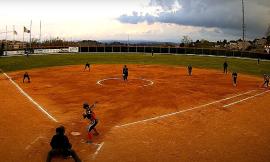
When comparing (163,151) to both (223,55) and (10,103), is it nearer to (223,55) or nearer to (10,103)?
(10,103)

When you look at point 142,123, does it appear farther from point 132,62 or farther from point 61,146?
point 132,62

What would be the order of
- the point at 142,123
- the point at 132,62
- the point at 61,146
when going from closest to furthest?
the point at 61,146, the point at 142,123, the point at 132,62

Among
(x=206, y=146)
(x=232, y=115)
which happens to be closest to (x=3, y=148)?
(x=206, y=146)

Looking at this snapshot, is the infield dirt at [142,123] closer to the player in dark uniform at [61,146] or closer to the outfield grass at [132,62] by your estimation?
the player in dark uniform at [61,146]

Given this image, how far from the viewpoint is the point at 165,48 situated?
74625 millimetres

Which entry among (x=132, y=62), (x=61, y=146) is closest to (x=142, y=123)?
(x=61, y=146)

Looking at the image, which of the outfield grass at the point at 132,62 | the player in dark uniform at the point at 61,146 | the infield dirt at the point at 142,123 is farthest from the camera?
the outfield grass at the point at 132,62

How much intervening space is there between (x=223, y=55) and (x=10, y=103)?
55.0 metres

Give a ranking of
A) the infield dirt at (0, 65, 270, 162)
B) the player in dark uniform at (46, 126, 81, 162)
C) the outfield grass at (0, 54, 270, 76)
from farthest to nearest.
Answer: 1. the outfield grass at (0, 54, 270, 76)
2. the infield dirt at (0, 65, 270, 162)
3. the player in dark uniform at (46, 126, 81, 162)

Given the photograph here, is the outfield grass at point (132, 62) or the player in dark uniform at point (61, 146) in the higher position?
the outfield grass at point (132, 62)

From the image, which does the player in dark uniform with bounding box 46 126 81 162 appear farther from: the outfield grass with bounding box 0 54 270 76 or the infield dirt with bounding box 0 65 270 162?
the outfield grass with bounding box 0 54 270 76

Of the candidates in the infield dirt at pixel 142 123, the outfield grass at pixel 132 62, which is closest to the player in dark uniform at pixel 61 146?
the infield dirt at pixel 142 123

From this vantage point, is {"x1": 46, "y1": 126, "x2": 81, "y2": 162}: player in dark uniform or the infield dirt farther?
the infield dirt

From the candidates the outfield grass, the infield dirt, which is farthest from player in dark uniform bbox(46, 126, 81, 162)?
the outfield grass
